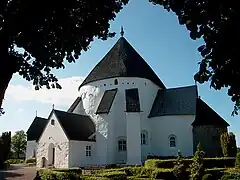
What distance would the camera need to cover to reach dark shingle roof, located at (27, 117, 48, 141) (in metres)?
43.6

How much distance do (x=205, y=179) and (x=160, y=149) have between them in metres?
15.7

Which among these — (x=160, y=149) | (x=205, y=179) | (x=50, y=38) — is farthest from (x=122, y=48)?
(x=50, y=38)

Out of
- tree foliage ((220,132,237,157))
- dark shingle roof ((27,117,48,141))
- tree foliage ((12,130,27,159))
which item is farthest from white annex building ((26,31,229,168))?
tree foliage ((12,130,27,159))

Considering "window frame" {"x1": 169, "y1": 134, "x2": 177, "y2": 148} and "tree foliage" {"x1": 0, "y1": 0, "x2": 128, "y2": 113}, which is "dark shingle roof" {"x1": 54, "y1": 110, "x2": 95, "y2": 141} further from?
"tree foliage" {"x1": 0, "y1": 0, "x2": 128, "y2": 113}

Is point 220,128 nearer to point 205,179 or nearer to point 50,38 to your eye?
point 205,179

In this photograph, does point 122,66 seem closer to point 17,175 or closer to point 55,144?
point 55,144

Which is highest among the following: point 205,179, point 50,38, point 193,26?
point 50,38

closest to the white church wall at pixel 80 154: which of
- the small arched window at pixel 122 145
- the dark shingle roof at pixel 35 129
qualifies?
the small arched window at pixel 122 145

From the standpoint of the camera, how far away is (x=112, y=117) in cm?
3086

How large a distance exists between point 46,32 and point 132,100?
2436 cm

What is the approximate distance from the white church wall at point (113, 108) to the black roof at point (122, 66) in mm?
580

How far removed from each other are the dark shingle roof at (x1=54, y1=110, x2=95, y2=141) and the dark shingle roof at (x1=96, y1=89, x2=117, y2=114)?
2.11 metres

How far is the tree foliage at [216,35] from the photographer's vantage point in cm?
413

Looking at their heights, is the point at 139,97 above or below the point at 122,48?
below
